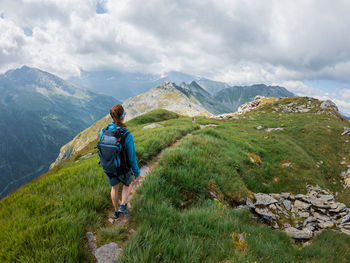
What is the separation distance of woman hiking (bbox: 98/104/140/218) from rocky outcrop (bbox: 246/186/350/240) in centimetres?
501

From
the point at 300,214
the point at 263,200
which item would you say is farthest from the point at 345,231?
the point at 263,200

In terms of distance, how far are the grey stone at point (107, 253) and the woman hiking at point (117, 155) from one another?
1.05m

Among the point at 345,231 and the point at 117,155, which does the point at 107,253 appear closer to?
the point at 117,155

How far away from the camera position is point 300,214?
6.92 metres

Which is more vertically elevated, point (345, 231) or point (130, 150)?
point (130, 150)

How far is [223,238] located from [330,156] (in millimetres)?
19737

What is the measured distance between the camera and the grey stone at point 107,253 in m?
2.90

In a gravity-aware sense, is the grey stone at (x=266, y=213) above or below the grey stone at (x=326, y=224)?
above

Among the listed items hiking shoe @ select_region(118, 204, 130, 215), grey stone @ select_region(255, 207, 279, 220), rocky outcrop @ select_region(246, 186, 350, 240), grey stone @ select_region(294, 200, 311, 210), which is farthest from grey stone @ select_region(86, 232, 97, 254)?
grey stone @ select_region(294, 200, 311, 210)

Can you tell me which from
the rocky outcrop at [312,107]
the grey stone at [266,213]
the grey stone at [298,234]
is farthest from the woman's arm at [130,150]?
the rocky outcrop at [312,107]

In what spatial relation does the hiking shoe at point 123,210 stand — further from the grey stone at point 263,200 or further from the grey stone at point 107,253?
the grey stone at point 263,200

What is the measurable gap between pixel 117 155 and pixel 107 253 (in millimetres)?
2052

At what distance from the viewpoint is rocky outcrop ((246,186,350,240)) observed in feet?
19.7

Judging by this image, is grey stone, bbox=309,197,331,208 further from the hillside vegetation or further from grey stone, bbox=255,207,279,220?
grey stone, bbox=255,207,279,220
